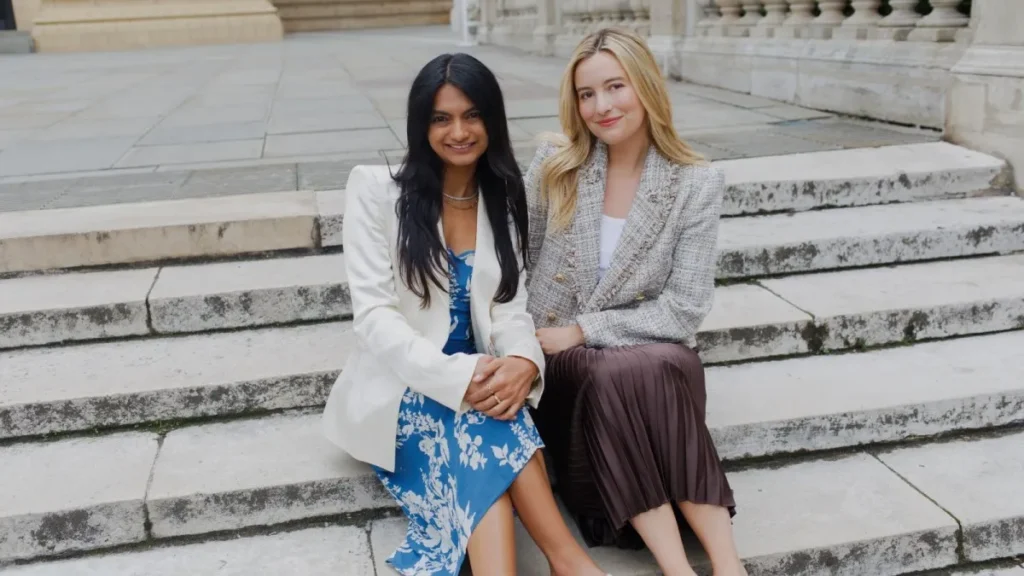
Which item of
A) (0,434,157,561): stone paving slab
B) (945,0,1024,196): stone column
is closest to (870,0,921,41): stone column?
(945,0,1024,196): stone column

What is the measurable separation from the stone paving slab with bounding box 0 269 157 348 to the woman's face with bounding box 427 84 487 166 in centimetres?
135

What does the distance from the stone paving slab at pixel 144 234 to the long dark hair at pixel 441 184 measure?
1247 millimetres

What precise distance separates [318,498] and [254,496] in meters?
0.17

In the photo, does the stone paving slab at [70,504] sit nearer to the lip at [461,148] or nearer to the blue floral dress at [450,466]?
the blue floral dress at [450,466]

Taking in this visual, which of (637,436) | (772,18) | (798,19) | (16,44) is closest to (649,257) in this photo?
(637,436)

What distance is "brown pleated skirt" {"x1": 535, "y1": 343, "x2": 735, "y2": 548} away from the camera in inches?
92.0

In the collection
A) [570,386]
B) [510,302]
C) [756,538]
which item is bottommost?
[756,538]

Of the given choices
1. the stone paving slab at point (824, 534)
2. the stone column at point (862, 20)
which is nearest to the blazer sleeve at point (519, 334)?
the stone paving slab at point (824, 534)

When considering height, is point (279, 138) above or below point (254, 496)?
above

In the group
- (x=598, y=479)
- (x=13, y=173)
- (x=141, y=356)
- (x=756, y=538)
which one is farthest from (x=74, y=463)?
(x=13, y=173)

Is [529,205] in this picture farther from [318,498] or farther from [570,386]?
[318,498]

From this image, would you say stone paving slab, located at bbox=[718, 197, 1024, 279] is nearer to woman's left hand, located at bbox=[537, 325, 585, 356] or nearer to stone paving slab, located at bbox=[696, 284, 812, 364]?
stone paving slab, located at bbox=[696, 284, 812, 364]

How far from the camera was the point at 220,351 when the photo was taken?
3.20 meters

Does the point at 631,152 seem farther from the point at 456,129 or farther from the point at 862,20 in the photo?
the point at 862,20
